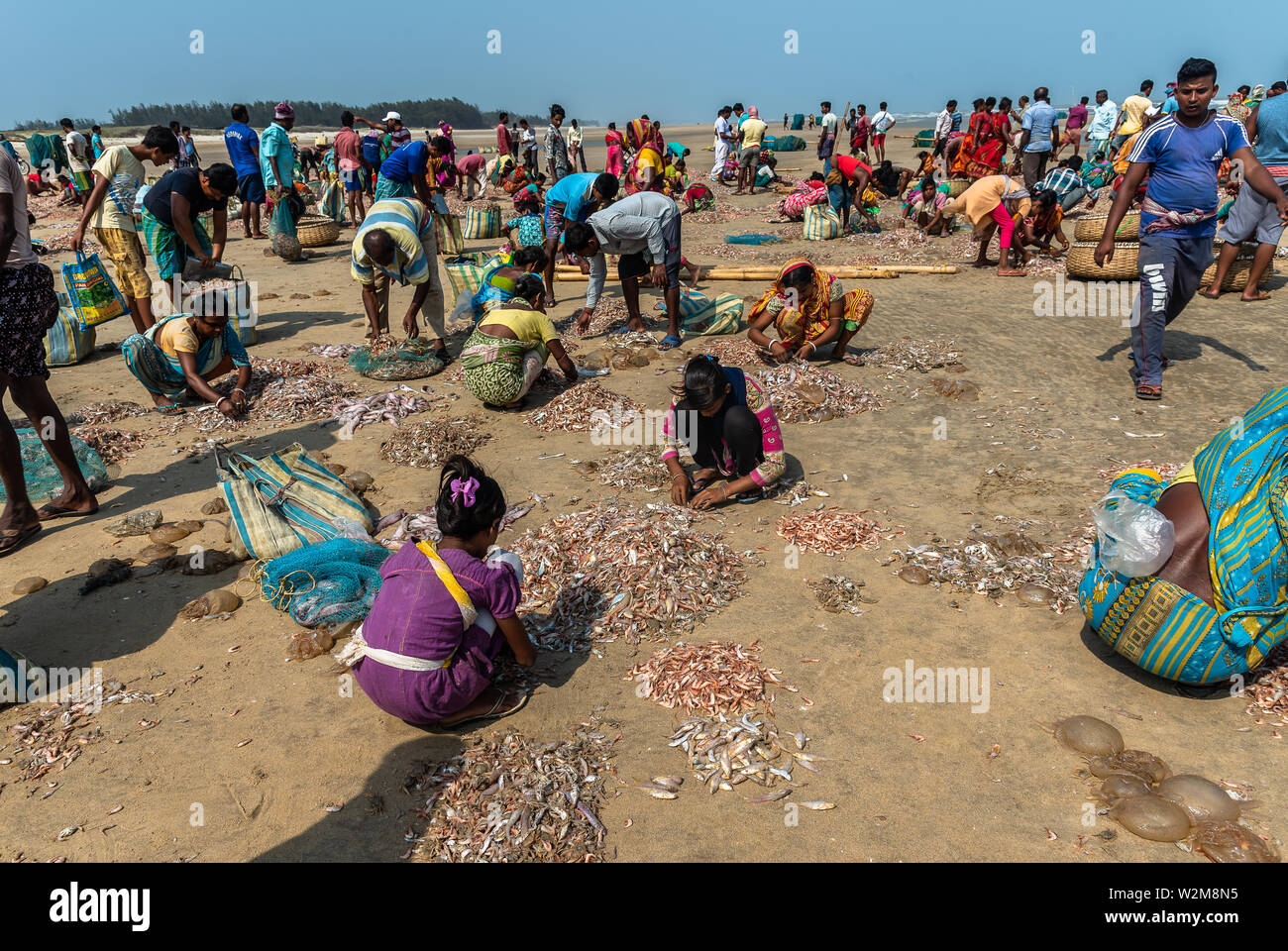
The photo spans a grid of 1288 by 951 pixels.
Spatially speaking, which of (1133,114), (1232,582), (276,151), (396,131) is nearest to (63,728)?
(1232,582)

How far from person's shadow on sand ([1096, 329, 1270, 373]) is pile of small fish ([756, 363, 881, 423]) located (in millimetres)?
2739

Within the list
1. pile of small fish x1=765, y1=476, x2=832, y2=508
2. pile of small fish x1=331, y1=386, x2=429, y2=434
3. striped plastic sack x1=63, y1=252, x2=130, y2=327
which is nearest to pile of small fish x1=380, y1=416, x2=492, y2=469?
pile of small fish x1=331, y1=386, x2=429, y2=434

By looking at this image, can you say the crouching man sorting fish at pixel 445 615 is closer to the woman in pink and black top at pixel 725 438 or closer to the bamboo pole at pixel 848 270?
the woman in pink and black top at pixel 725 438

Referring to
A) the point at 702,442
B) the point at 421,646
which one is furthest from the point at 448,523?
the point at 702,442

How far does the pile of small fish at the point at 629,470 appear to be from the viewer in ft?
18.6

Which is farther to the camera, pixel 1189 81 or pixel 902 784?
pixel 1189 81

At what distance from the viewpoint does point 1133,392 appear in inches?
269

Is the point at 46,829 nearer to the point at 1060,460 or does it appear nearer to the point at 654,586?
the point at 654,586

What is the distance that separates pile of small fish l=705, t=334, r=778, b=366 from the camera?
7.91 m

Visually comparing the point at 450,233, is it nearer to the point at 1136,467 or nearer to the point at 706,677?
the point at 1136,467

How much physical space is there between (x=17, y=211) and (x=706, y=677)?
5201mm

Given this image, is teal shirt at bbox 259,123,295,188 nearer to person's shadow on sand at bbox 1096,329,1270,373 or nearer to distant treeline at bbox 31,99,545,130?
person's shadow on sand at bbox 1096,329,1270,373

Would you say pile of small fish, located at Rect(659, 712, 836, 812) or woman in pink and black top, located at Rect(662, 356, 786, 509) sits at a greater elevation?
woman in pink and black top, located at Rect(662, 356, 786, 509)
